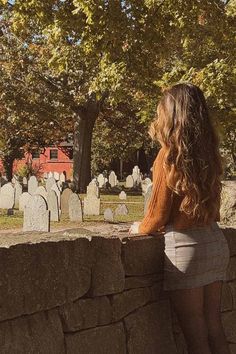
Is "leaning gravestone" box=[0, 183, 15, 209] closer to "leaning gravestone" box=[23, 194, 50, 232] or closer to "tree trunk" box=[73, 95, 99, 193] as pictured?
"leaning gravestone" box=[23, 194, 50, 232]

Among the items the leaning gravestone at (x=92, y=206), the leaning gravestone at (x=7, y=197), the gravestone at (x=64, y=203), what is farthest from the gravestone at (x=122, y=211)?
the leaning gravestone at (x=7, y=197)

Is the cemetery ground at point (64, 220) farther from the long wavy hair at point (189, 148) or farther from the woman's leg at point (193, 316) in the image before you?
the long wavy hair at point (189, 148)

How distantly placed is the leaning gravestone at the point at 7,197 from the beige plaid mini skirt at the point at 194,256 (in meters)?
14.7

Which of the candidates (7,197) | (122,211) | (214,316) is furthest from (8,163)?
(214,316)

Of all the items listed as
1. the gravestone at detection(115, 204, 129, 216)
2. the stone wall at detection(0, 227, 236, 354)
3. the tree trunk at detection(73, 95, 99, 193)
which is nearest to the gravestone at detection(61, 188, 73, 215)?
the gravestone at detection(115, 204, 129, 216)

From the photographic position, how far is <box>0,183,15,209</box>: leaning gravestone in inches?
702

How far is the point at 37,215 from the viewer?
11.5 metres

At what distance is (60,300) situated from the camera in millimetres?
3096

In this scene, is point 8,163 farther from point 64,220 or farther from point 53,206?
point 53,206

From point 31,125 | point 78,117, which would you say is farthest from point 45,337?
point 31,125

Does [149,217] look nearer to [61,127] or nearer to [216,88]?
[216,88]

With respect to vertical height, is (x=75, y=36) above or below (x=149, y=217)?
above

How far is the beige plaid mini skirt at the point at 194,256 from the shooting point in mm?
3348

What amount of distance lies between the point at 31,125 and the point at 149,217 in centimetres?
2959
